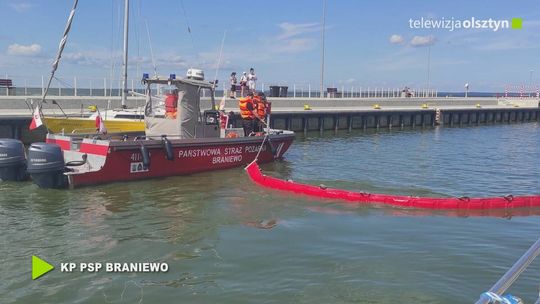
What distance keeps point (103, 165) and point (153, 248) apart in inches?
194

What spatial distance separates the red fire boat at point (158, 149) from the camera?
11.3m

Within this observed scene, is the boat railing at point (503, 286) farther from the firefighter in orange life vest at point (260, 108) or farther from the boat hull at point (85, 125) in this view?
the boat hull at point (85, 125)

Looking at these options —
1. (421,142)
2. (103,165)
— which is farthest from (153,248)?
(421,142)

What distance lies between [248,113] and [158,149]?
14.3 feet

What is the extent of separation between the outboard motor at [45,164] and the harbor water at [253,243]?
0.33m

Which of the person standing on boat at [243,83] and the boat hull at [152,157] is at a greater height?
the person standing on boat at [243,83]

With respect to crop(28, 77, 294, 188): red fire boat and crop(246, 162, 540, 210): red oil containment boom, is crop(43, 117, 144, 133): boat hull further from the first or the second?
crop(246, 162, 540, 210): red oil containment boom

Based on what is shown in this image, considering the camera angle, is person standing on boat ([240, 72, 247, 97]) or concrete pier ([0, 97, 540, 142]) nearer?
concrete pier ([0, 97, 540, 142])

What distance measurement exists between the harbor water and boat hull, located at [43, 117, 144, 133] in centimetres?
527

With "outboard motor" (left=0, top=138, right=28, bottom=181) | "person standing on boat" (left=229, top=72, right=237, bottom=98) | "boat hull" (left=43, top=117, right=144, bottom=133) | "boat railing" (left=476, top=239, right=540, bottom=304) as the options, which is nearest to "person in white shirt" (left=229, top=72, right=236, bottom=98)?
"person standing on boat" (left=229, top=72, right=237, bottom=98)

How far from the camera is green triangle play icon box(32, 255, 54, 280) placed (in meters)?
6.45

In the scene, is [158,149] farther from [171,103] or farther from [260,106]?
[260,106]

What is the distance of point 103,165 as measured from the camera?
1195 cm

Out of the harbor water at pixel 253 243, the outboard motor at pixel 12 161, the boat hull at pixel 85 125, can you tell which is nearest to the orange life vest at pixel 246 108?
the harbor water at pixel 253 243
